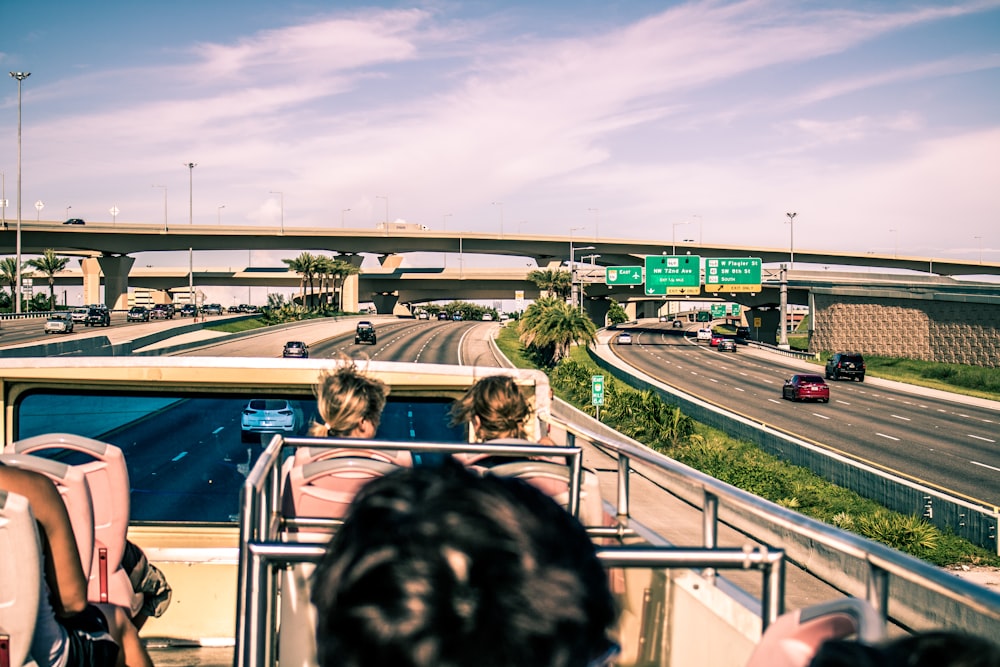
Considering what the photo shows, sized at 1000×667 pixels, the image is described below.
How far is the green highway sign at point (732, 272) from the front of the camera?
73.2 m

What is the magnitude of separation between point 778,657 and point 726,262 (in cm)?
7490

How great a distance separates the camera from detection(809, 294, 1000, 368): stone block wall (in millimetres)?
58000

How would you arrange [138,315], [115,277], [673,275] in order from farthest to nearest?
[115,277]
[138,315]
[673,275]

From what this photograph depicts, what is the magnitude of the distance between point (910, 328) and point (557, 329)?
1116 inches

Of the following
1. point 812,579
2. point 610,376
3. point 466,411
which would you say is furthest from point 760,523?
point 610,376

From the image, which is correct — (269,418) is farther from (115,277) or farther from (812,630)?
(115,277)

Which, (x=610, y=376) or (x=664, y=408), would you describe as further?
(x=610, y=376)

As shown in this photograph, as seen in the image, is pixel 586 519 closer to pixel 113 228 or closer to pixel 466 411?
pixel 466 411

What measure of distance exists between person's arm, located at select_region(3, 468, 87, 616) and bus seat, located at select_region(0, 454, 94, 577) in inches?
10.3

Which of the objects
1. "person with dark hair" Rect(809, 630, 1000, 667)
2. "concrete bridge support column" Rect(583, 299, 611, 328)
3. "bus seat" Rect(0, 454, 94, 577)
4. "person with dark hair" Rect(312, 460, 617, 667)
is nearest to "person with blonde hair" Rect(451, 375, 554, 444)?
"bus seat" Rect(0, 454, 94, 577)

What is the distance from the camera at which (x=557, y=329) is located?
62.9 metres

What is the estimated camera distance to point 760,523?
2073cm

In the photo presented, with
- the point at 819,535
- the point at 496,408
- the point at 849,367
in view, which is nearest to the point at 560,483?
the point at 496,408

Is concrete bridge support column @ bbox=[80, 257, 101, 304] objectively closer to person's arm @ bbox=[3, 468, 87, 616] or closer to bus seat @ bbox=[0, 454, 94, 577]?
bus seat @ bbox=[0, 454, 94, 577]
